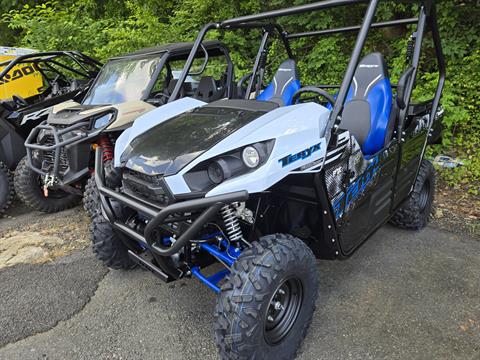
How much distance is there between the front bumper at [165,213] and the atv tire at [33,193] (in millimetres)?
2360

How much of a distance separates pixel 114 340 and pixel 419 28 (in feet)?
8.71

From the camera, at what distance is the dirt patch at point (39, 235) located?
3041 mm

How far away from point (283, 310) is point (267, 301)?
12.1 inches

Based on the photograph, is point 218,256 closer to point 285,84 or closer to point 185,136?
point 185,136

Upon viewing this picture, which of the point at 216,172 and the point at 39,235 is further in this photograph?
the point at 39,235

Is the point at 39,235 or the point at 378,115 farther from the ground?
the point at 378,115

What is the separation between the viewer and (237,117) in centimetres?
201

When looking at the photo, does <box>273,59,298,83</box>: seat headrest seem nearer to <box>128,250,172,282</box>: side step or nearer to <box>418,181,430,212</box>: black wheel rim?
<box>418,181,430,212</box>: black wheel rim

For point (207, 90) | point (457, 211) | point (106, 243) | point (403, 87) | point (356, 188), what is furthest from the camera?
point (207, 90)

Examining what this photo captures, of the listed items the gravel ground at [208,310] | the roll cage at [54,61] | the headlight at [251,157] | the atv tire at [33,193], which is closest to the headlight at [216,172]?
the headlight at [251,157]

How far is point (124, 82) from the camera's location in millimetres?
3969

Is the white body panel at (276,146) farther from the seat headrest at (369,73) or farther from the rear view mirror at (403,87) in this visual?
the seat headrest at (369,73)

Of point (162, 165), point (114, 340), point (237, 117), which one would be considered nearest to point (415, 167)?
point (237, 117)

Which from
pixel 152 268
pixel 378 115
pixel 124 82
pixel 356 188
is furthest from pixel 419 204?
pixel 124 82
